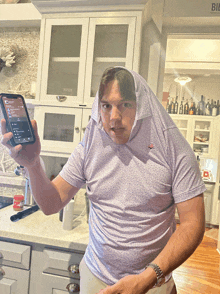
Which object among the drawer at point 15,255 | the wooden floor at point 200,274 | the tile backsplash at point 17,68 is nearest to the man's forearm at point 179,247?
the drawer at point 15,255

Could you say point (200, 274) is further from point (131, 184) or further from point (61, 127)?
point (131, 184)

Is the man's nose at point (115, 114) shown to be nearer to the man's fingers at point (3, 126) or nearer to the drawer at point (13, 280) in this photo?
the man's fingers at point (3, 126)

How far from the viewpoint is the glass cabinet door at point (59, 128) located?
64.4 inches

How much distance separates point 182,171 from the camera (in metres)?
0.80

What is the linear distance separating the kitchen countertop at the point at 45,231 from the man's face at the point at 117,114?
26.4 inches

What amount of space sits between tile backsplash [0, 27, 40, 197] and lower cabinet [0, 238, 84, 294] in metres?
0.73

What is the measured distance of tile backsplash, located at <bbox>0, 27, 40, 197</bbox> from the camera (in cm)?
203

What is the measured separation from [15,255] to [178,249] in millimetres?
968

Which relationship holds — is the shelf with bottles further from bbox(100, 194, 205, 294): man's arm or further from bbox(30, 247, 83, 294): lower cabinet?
bbox(100, 194, 205, 294): man's arm

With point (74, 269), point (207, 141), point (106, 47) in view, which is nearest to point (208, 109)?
point (207, 141)

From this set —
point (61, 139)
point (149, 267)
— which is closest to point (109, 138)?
point (149, 267)

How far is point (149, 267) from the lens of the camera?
0.73 metres

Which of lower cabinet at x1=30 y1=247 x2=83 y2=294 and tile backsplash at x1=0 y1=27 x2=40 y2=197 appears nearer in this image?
lower cabinet at x1=30 y1=247 x2=83 y2=294

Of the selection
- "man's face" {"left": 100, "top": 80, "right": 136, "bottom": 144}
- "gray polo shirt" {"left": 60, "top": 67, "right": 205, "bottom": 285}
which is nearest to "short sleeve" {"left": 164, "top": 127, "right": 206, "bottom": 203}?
"gray polo shirt" {"left": 60, "top": 67, "right": 205, "bottom": 285}
